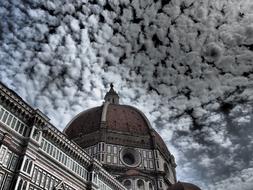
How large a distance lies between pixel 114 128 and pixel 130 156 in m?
7.44

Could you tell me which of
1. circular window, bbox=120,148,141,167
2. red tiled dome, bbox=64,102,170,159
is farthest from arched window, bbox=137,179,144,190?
red tiled dome, bbox=64,102,170,159

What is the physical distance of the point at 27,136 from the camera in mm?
25406

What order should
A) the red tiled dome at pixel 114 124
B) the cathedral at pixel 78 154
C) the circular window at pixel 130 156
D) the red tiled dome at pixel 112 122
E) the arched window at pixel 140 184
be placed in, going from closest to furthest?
the cathedral at pixel 78 154, the arched window at pixel 140 184, the circular window at pixel 130 156, the red tiled dome at pixel 114 124, the red tiled dome at pixel 112 122

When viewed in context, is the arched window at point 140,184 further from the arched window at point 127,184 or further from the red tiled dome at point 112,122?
the red tiled dome at point 112,122

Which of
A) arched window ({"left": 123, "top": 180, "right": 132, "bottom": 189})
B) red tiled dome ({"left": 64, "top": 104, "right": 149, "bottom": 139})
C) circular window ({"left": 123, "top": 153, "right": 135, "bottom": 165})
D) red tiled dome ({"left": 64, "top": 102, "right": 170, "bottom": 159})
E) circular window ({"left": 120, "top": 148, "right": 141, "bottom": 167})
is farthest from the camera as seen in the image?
red tiled dome ({"left": 64, "top": 104, "right": 149, "bottom": 139})

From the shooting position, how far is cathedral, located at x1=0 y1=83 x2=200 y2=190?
23.6m

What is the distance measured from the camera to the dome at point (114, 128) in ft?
188

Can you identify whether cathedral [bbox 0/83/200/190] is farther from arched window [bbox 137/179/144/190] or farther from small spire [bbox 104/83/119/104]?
small spire [bbox 104/83/119/104]

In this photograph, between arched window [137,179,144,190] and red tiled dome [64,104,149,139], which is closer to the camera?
arched window [137,179,144,190]

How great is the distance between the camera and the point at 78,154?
3194cm

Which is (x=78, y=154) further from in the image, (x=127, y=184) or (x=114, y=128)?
(x=114, y=128)

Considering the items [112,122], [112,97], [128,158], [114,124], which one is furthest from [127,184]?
[112,97]

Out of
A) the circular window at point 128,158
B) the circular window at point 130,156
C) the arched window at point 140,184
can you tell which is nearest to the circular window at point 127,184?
the arched window at point 140,184

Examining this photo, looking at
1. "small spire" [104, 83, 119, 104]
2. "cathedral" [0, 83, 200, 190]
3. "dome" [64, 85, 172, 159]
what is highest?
"small spire" [104, 83, 119, 104]
